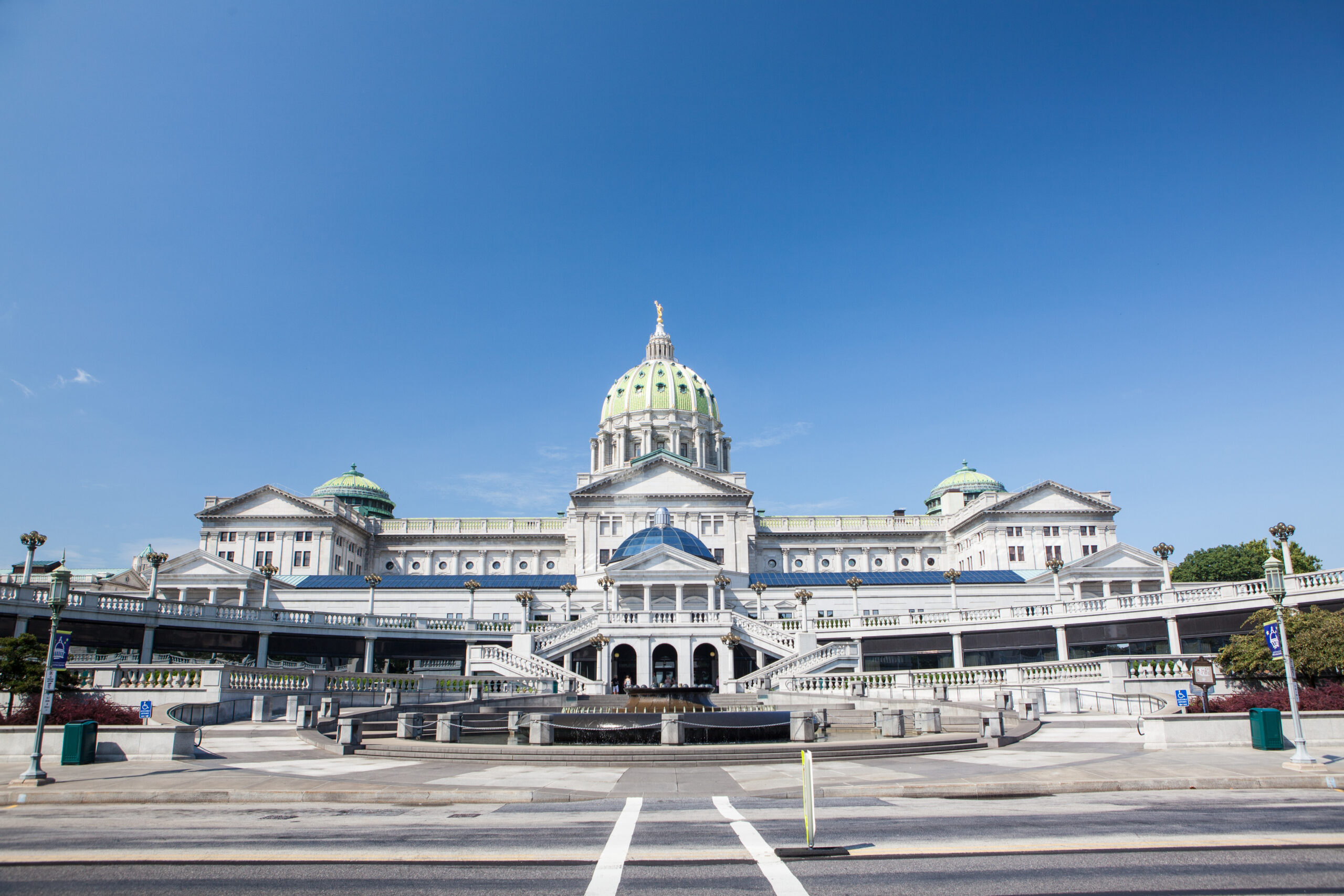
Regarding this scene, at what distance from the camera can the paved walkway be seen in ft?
61.7

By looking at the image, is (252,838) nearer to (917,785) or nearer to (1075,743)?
(917,785)

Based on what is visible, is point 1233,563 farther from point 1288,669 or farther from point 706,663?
point 1288,669

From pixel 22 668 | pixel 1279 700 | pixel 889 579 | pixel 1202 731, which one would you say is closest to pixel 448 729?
pixel 22 668

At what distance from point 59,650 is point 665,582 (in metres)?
63.3

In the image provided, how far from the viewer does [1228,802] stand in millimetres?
17344

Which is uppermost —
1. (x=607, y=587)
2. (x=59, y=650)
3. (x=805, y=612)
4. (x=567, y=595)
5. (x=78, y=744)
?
(x=607, y=587)

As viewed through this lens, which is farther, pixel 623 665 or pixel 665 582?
pixel 665 582

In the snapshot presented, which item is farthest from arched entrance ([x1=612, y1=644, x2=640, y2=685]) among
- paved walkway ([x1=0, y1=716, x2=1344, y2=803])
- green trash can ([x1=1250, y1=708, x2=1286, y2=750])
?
green trash can ([x1=1250, y1=708, x2=1286, y2=750])

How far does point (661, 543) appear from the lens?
285ft

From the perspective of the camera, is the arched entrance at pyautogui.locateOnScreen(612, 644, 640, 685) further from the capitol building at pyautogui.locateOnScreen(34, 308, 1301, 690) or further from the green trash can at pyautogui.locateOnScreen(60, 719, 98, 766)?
the green trash can at pyautogui.locateOnScreen(60, 719, 98, 766)

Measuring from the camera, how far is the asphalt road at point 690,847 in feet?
37.2

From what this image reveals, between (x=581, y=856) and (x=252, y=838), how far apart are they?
19.4ft

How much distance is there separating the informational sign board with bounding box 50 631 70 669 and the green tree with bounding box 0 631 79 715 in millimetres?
6229

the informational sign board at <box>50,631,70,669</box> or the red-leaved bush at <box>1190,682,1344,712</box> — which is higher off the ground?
the informational sign board at <box>50,631,70,669</box>
